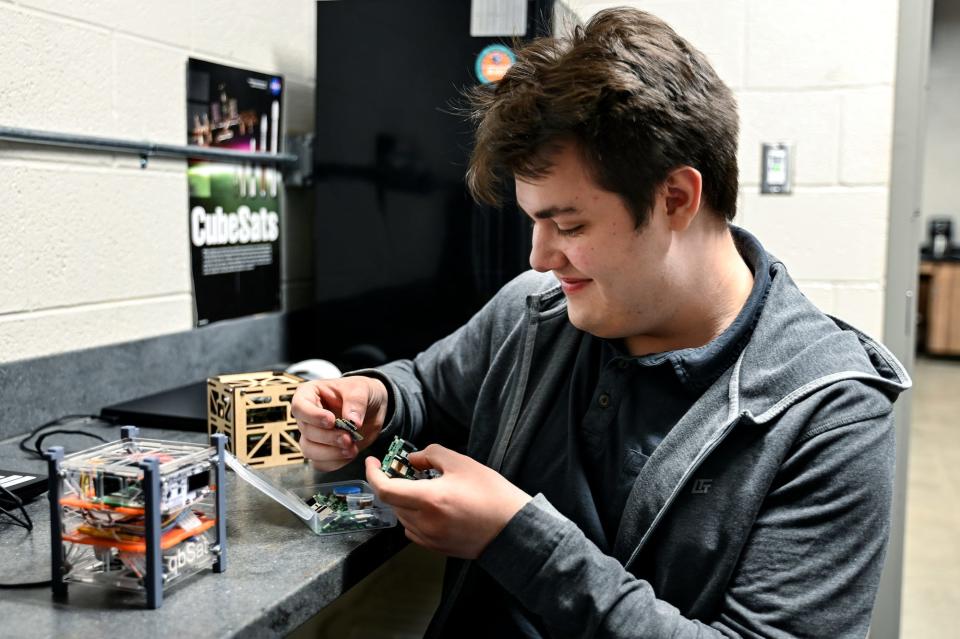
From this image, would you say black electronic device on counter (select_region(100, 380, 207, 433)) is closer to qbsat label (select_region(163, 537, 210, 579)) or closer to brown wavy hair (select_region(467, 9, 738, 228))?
qbsat label (select_region(163, 537, 210, 579))

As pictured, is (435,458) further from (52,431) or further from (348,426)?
(52,431)

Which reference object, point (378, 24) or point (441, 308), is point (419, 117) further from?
point (441, 308)

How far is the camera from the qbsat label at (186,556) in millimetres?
866

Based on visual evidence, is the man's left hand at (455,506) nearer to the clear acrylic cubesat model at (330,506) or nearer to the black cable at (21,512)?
the clear acrylic cubesat model at (330,506)

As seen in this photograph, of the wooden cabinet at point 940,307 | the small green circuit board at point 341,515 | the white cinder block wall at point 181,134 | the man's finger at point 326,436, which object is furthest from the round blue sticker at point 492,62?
the wooden cabinet at point 940,307

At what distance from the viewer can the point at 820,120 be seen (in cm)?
204

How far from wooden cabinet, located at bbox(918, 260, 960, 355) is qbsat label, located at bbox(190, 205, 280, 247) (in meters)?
6.18

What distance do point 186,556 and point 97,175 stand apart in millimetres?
934

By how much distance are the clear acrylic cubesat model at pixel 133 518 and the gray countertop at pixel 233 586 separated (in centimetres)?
2

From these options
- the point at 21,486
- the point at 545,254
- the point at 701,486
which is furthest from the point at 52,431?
the point at 701,486

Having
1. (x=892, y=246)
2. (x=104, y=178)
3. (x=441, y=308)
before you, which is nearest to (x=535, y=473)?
(x=441, y=308)

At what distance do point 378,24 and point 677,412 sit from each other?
1246 millimetres

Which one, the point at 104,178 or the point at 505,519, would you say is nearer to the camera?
the point at 505,519

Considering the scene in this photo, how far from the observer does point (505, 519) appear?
0.91m
